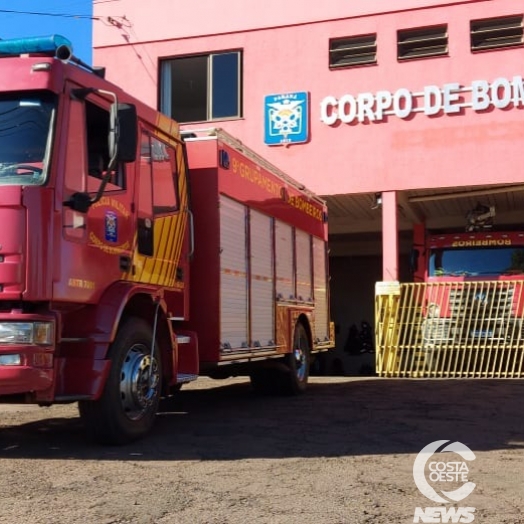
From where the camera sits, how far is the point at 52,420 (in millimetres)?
7676

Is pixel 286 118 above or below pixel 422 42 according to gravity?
below

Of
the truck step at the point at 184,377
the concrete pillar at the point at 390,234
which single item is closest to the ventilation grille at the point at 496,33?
the concrete pillar at the point at 390,234

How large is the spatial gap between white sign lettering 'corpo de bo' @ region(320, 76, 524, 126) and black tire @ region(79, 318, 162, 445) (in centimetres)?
934

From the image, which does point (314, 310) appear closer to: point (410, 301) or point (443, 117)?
point (410, 301)

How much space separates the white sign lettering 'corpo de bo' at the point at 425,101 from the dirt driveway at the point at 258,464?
22.8 feet

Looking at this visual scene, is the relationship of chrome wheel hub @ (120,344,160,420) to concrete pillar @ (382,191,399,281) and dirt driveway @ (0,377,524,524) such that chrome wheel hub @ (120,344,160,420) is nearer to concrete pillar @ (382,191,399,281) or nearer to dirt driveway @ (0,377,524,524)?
dirt driveway @ (0,377,524,524)

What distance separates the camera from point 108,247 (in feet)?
19.6

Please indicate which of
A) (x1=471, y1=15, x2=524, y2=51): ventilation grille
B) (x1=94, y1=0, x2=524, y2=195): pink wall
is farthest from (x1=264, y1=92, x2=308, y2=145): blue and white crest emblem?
(x1=471, y1=15, x2=524, y2=51): ventilation grille

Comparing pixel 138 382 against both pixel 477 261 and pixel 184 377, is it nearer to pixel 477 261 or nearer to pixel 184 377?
pixel 184 377

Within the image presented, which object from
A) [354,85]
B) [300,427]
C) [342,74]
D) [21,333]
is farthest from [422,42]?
[21,333]

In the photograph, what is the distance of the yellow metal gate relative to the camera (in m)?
13.7

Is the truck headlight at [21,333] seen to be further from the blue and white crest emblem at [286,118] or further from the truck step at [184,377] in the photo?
the blue and white crest emblem at [286,118]

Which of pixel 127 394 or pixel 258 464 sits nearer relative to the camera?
pixel 258 464

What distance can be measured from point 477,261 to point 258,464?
1002cm
